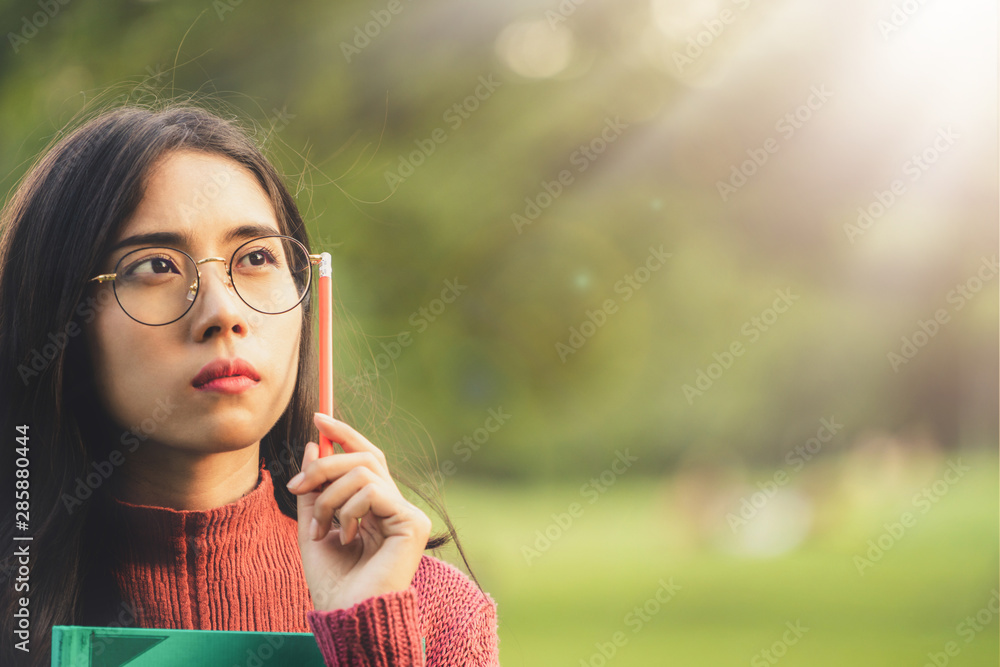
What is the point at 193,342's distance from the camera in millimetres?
894

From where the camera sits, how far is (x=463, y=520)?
1.36 metres

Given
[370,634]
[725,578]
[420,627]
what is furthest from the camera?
[725,578]

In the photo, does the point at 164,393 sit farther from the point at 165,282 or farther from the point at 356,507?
the point at 356,507

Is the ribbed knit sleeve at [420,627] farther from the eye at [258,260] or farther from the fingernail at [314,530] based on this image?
the eye at [258,260]

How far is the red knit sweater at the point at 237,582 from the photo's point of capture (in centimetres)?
90

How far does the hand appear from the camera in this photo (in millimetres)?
777

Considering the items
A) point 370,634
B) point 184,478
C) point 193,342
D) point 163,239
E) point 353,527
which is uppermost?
point 163,239

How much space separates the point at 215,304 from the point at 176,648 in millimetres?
387

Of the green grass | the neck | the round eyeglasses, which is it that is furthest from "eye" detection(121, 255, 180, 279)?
the green grass

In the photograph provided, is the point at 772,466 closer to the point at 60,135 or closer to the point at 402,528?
the point at 402,528

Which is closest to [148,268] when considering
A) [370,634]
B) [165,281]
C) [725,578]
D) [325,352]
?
[165,281]

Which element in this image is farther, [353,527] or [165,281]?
[165,281]

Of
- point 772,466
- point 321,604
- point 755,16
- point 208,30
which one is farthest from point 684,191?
point 321,604

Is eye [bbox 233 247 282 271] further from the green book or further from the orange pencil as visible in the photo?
the green book
